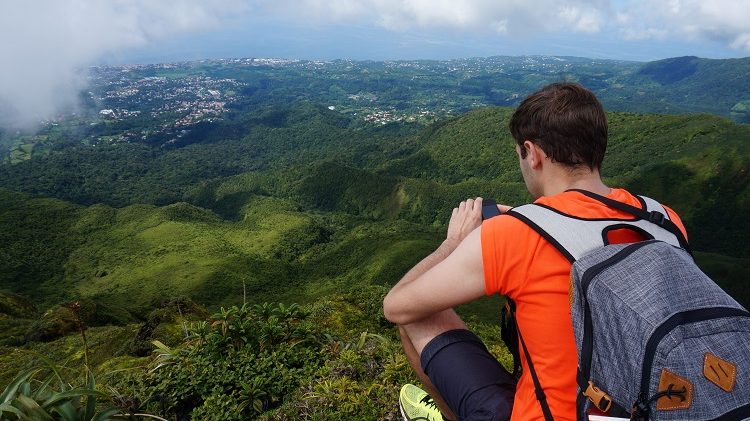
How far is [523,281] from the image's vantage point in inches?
87.5

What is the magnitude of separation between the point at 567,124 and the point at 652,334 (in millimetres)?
1287

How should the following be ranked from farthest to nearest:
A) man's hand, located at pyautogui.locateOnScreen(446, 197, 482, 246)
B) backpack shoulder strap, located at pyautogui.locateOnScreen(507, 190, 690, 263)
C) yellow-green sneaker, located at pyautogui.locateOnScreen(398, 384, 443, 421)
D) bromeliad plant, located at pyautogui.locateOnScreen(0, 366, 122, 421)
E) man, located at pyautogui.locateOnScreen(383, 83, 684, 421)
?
yellow-green sneaker, located at pyautogui.locateOnScreen(398, 384, 443, 421), man's hand, located at pyautogui.locateOnScreen(446, 197, 482, 246), bromeliad plant, located at pyautogui.locateOnScreen(0, 366, 122, 421), man, located at pyautogui.locateOnScreen(383, 83, 684, 421), backpack shoulder strap, located at pyautogui.locateOnScreen(507, 190, 690, 263)

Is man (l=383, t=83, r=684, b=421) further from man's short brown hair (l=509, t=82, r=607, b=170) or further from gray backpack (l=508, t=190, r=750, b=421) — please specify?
gray backpack (l=508, t=190, r=750, b=421)

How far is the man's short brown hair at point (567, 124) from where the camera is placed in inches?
98.3

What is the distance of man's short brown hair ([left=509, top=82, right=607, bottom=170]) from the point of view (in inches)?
98.3

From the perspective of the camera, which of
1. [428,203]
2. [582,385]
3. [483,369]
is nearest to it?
[582,385]

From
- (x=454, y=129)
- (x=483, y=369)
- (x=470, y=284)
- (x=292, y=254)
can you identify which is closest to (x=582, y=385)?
(x=470, y=284)

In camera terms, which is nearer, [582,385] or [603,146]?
[582,385]

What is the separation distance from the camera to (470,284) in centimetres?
233

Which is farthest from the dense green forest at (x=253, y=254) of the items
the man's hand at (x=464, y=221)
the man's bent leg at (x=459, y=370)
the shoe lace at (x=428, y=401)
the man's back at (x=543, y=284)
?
the man's back at (x=543, y=284)

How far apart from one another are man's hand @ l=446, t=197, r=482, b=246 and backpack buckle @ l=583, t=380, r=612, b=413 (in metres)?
1.32

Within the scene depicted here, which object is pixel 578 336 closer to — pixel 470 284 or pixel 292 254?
pixel 470 284

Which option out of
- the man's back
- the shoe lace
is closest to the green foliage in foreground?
the shoe lace

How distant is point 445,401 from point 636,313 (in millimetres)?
1657
